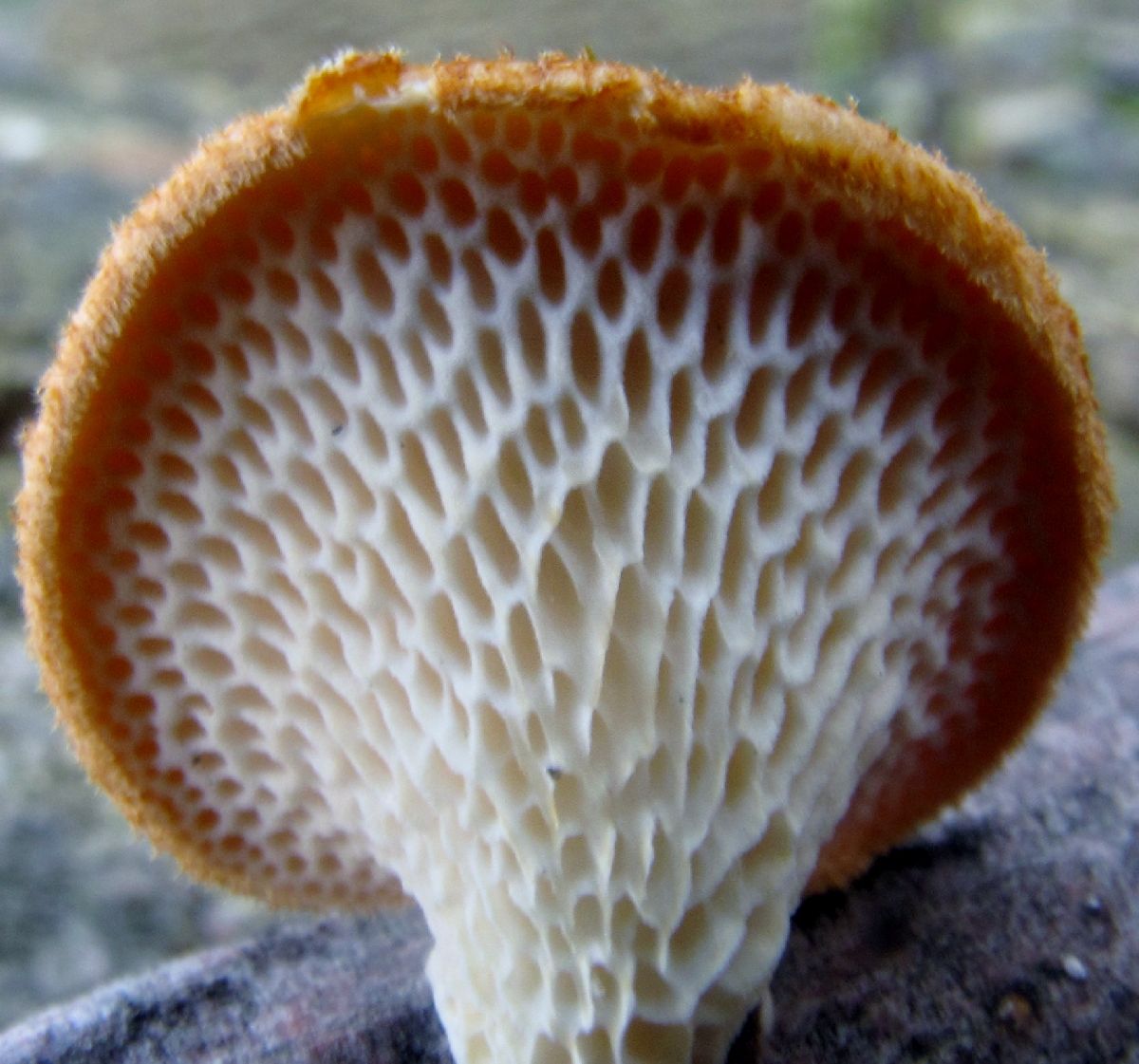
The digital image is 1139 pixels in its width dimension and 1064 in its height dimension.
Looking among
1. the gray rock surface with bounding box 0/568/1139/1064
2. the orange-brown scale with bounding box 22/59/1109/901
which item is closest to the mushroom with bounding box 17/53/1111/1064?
the orange-brown scale with bounding box 22/59/1109/901

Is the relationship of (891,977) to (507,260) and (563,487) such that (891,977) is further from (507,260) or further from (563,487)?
(507,260)

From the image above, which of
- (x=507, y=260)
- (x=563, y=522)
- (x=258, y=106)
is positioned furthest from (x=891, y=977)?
(x=258, y=106)

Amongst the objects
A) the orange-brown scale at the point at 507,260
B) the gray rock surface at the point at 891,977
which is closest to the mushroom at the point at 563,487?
the orange-brown scale at the point at 507,260

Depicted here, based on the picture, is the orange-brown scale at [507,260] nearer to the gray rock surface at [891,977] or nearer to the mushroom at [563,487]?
the mushroom at [563,487]

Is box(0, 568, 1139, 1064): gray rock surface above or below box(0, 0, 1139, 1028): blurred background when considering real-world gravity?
below

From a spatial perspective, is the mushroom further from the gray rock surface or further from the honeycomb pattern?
the gray rock surface

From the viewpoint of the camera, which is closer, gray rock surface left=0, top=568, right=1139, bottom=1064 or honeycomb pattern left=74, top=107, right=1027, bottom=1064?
honeycomb pattern left=74, top=107, right=1027, bottom=1064
